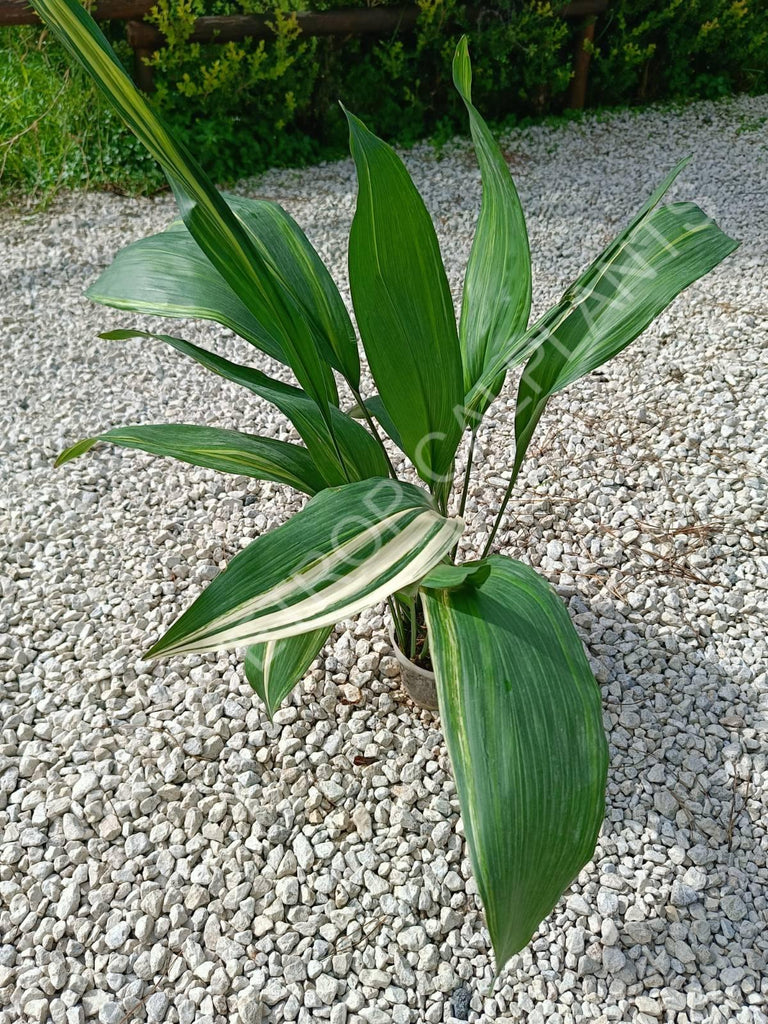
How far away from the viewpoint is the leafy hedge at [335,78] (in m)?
3.15

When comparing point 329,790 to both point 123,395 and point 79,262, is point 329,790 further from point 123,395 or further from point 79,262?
point 79,262

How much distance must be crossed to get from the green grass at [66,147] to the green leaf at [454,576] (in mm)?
2768

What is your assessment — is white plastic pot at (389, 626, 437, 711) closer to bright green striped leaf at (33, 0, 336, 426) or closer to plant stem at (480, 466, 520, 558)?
plant stem at (480, 466, 520, 558)

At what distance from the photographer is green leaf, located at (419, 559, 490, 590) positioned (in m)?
0.81

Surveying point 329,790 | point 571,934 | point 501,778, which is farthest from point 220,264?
point 571,934

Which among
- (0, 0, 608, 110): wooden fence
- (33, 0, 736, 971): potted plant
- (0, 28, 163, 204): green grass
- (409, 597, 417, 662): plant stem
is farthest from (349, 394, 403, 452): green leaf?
(0, 0, 608, 110): wooden fence

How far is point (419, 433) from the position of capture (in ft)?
3.09

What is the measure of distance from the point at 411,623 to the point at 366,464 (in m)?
0.28

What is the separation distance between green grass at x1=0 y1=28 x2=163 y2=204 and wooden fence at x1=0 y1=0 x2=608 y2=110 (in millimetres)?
223

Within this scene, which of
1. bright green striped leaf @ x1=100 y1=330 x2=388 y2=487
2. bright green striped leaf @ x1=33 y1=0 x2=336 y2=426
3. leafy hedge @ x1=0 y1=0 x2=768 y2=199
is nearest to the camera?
bright green striped leaf @ x1=33 y1=0 x2=336 y2=426

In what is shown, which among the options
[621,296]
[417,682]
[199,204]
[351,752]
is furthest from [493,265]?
[351,752]

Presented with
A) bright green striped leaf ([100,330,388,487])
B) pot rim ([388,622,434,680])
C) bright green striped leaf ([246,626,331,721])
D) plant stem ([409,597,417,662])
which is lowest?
pot rim ([388,622,434,680])

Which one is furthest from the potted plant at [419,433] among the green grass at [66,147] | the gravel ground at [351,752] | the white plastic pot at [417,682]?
the green grass at [66,147]

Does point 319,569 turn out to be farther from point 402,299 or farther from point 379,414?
point 379,414
